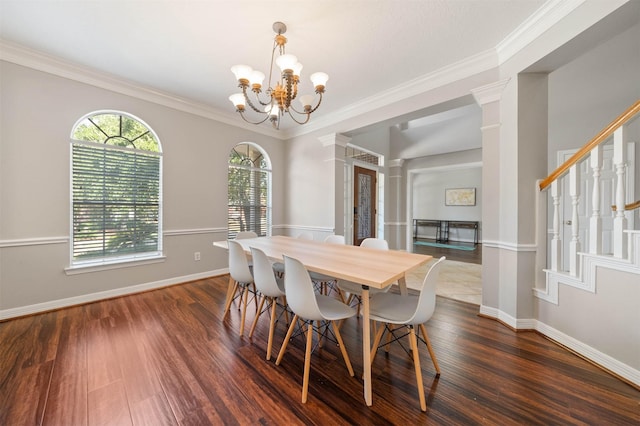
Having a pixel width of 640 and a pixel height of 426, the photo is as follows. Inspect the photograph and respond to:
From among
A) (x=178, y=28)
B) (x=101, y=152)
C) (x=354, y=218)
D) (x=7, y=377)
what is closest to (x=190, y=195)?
(x=101, y=152)

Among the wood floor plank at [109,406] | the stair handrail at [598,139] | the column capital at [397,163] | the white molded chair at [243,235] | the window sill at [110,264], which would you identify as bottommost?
the wood floor plank at [109,406]

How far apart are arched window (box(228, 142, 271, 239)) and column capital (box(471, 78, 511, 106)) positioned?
11.3 feet

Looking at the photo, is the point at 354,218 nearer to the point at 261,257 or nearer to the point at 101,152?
the point at 261,257

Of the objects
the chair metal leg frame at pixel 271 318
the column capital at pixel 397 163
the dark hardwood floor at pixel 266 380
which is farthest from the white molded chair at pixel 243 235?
the column capital at pixel 397 163

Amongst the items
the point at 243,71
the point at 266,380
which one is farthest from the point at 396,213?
the point at 266,380

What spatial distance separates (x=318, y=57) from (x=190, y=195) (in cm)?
266

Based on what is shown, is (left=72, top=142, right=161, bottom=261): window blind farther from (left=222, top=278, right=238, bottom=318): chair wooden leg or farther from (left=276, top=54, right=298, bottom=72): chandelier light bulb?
(left=276, top=54, right=298, bottom=72): chandelier light bulb

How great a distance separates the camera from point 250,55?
2447mm

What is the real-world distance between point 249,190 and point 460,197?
24.3ft

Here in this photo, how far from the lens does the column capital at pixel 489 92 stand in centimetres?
233

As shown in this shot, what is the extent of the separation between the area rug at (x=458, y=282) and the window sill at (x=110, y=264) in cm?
343

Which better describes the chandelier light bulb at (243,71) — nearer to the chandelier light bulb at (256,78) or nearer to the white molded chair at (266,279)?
the chandelier light bulb at (256,78)

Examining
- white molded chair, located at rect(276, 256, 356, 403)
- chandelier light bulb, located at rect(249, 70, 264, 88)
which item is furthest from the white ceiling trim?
white molded chair, located at rect(276, 256, 356, 403)

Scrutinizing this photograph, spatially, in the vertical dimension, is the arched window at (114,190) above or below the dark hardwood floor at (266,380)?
above
